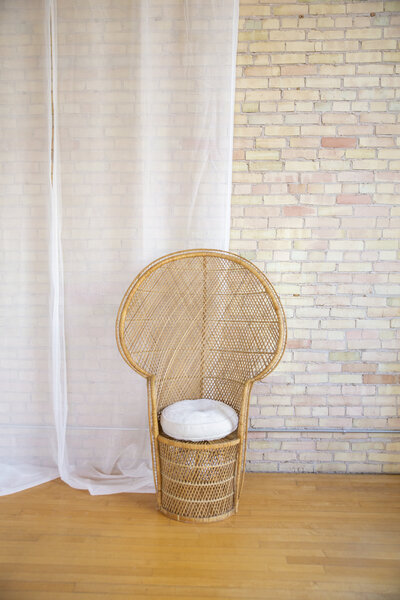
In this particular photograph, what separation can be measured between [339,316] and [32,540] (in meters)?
1.79

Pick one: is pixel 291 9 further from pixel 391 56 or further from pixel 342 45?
pixel 391 56

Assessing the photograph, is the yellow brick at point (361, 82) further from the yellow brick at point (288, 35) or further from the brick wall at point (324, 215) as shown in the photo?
the yellow brick at point (288, 35)

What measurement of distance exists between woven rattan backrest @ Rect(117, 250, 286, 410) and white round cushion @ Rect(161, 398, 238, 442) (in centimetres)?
16

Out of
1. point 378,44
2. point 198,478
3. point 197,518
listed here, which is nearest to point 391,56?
point 378,44

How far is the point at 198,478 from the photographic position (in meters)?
2.07

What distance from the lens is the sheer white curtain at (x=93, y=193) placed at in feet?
7.48

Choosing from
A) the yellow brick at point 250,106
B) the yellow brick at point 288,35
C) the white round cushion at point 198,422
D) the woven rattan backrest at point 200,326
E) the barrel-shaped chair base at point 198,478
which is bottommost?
the barrel-shaped chair base at point 198,478

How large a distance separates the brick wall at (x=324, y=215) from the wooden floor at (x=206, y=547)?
339 millimetres

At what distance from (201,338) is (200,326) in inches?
2.4

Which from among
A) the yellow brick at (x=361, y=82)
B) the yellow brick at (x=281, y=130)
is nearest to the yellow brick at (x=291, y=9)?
the yellow brick at (x=361, y=82)

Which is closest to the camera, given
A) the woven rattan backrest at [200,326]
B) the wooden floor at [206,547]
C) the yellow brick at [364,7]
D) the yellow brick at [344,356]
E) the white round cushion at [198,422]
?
the wooden floor at [206,547]

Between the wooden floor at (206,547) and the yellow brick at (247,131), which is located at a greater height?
the yellow brick at (247,131)

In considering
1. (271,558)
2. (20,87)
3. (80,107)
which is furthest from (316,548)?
(20,87)

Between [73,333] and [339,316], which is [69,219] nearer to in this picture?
[73,333]
